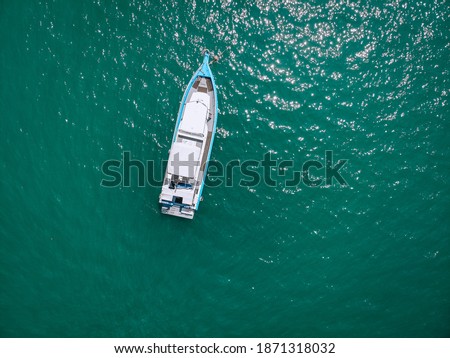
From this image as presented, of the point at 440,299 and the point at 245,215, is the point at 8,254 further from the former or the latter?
the point at 440,299

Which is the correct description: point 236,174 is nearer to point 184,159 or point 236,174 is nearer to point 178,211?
point 184,159

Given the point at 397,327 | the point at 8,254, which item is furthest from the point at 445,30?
the point at 8,254

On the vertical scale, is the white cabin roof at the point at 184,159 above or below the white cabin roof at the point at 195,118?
below

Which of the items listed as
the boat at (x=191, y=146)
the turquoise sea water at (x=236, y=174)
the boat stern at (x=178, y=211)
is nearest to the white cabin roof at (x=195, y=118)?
the boat at (x=191, y=146)

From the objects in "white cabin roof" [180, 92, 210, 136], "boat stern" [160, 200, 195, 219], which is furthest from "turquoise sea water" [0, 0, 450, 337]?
"white cabin roof" [180, 92, 210, 136]

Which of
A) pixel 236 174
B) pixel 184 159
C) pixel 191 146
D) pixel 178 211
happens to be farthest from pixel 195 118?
pixel 178 211

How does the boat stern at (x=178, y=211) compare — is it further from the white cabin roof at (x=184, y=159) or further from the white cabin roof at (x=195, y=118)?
the white cabin roof at (x=195, y=118)

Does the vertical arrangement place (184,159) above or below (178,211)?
above
